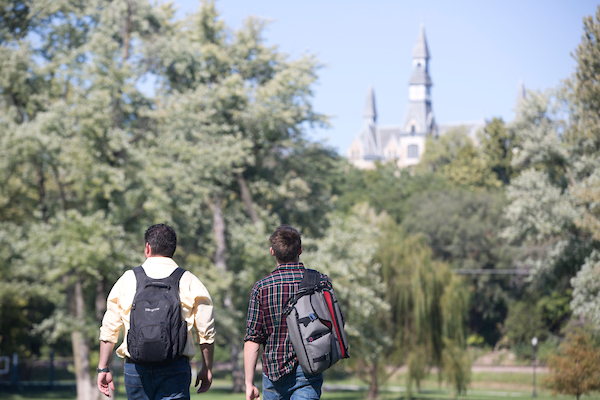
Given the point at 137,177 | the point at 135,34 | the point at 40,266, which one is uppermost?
the point at 135,34

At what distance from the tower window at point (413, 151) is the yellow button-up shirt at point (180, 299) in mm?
129351

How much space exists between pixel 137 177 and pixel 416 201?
38.3 metres

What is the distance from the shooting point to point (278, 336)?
14.1 feet

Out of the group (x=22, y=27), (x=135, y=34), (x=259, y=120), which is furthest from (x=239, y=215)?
(x=22, y=27)

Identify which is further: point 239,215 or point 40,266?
point 239,215

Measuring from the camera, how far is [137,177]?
2153cm

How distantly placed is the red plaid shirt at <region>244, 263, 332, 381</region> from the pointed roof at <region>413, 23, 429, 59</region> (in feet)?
429

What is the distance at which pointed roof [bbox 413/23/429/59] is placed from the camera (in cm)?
13000

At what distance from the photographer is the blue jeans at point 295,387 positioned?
4.21m

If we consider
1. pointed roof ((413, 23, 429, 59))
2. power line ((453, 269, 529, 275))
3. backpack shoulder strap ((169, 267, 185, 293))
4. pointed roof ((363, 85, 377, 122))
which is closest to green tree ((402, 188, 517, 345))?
power line ((453, 269, 529, 275))

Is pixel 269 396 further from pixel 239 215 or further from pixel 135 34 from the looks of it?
pixel 239 215

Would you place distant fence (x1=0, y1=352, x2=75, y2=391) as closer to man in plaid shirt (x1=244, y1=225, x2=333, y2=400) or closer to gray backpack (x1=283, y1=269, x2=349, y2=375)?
man in plaid shirt (x1=244, y1=225, x2=333, y2=400)

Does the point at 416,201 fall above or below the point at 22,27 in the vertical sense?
below

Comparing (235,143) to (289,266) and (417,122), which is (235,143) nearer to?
(289,266)
